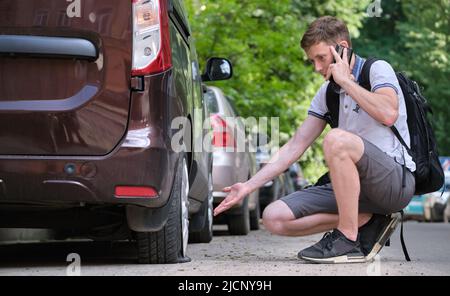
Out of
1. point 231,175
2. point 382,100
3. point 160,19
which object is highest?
point 160,19

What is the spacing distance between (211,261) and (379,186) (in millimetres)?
1229

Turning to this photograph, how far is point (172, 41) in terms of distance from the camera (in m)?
6.90

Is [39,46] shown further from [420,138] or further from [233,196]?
[420,138]

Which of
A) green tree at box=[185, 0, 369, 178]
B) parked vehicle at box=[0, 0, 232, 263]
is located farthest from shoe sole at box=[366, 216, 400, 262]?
green tree at box=[185, 0, 369, 178]

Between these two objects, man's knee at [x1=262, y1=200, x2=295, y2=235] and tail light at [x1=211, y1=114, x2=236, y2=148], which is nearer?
man's knee at [x1=262, y1=200, x2=295, y2=235]

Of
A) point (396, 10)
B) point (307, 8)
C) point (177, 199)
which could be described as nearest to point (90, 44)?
point (177, 199)

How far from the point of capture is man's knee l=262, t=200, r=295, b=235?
282 inches

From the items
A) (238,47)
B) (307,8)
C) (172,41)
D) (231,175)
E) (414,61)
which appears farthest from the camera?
(414,61)

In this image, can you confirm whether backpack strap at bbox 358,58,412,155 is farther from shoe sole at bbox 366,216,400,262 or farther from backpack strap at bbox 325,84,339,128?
shoe sole at bbox 366,216,400,262

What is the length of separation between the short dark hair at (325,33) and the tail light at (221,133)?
476 centimetres

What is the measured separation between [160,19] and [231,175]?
547 centimetres

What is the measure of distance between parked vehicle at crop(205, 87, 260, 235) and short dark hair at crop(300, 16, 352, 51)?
4.47 metres

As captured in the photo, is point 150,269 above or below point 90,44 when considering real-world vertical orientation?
below
